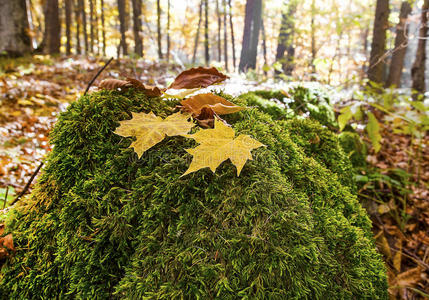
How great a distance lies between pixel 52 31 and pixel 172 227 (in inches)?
489

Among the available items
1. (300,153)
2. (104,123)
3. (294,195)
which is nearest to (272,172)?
(294,195)

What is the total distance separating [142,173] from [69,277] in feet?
1.73

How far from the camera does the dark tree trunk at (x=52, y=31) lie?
958 centimetres

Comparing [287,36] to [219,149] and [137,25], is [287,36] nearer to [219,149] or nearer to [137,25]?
[137,25]

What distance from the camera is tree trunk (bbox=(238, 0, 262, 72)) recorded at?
31.7ft

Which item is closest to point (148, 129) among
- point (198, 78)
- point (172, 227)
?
point (172, 227)

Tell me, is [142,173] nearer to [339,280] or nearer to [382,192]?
[339,280]

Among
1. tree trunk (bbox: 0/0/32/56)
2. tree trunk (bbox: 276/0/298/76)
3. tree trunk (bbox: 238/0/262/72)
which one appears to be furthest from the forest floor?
tree trunk (bbox: 276/0/298/76)

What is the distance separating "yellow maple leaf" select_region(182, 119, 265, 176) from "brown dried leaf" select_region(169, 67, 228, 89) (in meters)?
0.57

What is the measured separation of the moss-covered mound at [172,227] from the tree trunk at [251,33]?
29.7 feet

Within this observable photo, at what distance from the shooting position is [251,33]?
9.65 meters

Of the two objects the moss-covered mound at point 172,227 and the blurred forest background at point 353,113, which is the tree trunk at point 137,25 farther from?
the moss-covered mound at point 172,227

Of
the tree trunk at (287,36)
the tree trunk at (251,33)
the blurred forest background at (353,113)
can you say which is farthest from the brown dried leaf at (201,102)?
the tree trunk at (287,36)

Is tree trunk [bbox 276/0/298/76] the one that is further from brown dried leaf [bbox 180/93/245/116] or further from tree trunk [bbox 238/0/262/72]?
brown dried leaf [bbox 180/93/245/116]
